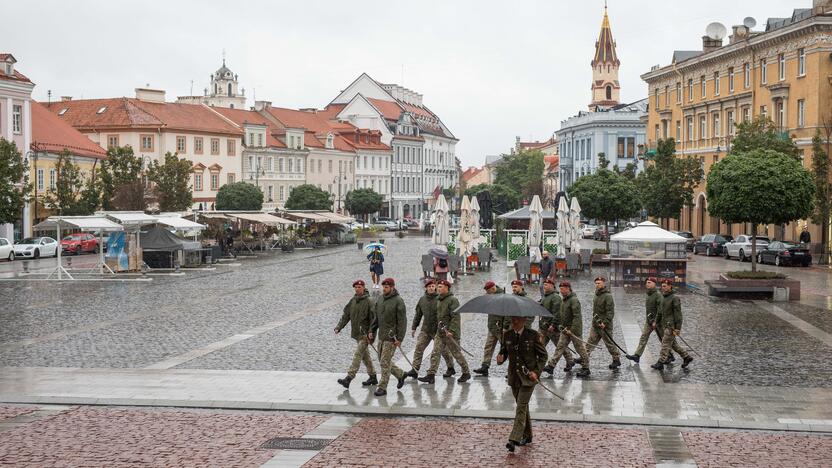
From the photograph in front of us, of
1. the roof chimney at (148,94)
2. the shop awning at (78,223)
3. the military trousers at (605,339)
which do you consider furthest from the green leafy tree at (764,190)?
the roof chimney at (148,94)

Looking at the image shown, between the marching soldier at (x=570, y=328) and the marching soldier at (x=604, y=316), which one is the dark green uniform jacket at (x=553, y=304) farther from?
the marching soldier at (x=604, y=316)

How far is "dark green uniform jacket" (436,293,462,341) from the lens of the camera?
15.2 meters

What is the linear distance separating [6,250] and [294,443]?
36965 millimetres

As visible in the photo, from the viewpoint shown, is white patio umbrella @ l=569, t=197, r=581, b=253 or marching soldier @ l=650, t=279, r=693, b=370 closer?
marching soldier @ l=650, t=279, r=693, b=370

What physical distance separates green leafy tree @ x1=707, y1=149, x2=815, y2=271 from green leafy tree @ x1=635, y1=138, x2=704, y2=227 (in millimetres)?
26406

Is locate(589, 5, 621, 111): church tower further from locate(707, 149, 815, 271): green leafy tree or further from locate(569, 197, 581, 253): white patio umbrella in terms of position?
locate(707, 149, 815, 271): green leafy tree

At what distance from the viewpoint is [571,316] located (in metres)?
15.8

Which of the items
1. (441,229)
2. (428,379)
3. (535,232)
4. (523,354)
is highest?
(441,229)

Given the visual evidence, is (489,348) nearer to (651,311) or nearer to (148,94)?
(651,311)

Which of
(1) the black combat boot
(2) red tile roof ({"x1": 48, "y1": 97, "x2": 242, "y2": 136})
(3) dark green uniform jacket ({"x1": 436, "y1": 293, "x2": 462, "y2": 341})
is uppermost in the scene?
(2) red tile roof ({"x1": 48, "y1": 97, "x2": 242, "y2": 136})

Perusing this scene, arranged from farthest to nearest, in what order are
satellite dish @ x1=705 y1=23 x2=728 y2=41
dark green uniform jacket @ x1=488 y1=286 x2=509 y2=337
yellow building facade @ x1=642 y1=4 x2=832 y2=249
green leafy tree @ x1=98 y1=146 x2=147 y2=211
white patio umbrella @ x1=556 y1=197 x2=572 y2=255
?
1. satellite dish @ x1=705 y1=23 x2=728 y2=41
2. green leafy tree @ x1=98 y1=146 x2=147 y2=211
3. yellow building facade @ x1=642 y1=4 x2=832 y2=249
4. white patio umbrella @ x1=556 y1=197 x2=572 y2=255
5. dark green uniform jacket @ x1=488 y1=286 x2=509 y2=337

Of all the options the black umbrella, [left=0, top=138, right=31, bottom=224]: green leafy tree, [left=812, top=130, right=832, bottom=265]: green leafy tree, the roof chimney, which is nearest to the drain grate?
the black umbrella

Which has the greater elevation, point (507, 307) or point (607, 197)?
point (607, 197)

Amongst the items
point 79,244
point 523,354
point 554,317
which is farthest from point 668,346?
point 79,244
